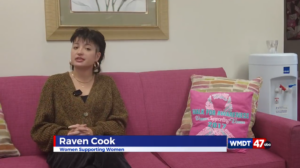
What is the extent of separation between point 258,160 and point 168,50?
107 centimetres

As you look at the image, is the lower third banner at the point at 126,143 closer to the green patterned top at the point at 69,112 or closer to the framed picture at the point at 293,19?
the green patterned top at the point at 69,112

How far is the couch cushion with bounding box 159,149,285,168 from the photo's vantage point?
64.2 inches

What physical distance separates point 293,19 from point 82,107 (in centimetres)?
325

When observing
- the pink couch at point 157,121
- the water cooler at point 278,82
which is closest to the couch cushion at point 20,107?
the pink couch at point 157,121

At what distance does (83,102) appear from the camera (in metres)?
1.79

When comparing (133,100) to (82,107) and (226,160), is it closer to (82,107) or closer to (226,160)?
(82,107)

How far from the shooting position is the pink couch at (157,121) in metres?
1.68

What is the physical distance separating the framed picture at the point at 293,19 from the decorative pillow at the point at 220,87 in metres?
2.31

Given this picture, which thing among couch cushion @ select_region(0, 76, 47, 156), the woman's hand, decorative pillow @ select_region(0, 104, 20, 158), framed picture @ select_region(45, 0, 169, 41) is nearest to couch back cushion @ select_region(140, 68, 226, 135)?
framed picture @ select_region(45, 0, 169, 41)

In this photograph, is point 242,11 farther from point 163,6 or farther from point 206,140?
point 206,140

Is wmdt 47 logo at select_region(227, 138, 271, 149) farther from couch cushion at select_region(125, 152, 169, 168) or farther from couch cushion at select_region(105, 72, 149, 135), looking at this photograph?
couch cushion at select_region(105, 72, 149, 135)

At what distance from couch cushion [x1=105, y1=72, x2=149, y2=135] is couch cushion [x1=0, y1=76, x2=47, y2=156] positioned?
494 mm

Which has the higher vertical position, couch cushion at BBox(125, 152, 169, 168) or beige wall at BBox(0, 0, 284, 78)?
beige wall at BBox(0, 0, 284, 78)

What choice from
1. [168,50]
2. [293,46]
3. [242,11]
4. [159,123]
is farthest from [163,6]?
[293,46]
